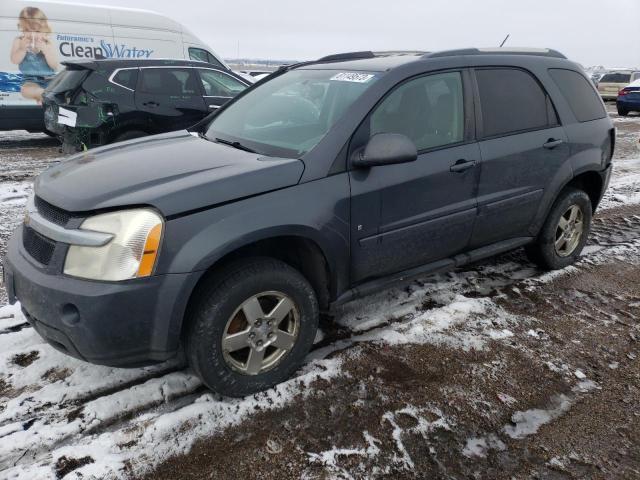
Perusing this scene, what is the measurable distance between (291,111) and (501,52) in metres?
1.65

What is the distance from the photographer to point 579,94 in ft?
13.5

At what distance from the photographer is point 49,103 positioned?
741 centimetres

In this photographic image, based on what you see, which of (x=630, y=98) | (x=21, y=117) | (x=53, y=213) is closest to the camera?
(x=53, y=213)

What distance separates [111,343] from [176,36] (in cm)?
1010

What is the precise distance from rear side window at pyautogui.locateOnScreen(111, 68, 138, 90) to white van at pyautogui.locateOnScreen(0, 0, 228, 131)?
2194mm

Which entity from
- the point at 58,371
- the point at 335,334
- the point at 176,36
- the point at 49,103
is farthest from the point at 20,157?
the point at 335,334

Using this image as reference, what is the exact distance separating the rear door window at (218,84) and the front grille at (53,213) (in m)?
6.02

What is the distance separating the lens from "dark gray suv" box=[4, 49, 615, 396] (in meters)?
2.23

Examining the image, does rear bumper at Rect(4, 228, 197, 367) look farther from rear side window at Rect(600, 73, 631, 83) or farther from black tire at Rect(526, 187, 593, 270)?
rear side window at Rect(600, 73, 631, 83)

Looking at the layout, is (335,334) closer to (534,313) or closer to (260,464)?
(260,464)

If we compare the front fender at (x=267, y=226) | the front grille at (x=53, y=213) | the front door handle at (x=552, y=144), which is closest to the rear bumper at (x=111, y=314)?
the front fender at (x=267, y=226)

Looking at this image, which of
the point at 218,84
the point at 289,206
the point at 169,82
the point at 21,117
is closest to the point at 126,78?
the point at 169,82

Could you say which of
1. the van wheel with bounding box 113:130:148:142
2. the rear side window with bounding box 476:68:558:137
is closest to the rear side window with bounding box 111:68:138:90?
the van wheel with bounding box 113:130:148:142

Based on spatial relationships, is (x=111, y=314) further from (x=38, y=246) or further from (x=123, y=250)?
(x=38, y=246)
